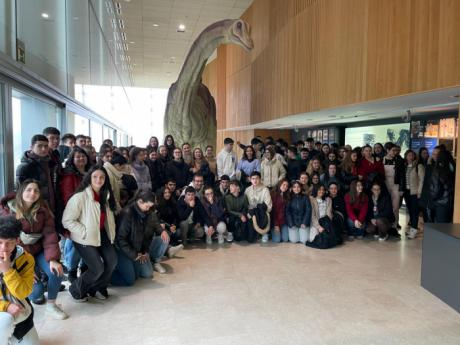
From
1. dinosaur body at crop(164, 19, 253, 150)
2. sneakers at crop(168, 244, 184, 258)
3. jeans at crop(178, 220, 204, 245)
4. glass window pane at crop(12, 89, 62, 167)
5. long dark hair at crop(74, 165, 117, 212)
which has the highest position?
dinosaur body at crop(164, 19, 253, 150)

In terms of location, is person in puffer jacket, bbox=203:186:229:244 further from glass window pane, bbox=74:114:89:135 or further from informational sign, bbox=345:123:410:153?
→ informational sign, bbox=345:123:410:153

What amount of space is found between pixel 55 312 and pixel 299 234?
3753mm

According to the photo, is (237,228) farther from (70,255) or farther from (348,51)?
(348,51)

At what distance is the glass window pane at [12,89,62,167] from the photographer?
4094mm

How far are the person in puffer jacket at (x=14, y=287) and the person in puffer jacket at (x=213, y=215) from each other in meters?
3.37

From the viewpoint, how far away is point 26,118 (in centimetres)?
457

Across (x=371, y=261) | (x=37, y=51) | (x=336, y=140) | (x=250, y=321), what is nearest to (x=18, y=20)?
(x=37, y=51)

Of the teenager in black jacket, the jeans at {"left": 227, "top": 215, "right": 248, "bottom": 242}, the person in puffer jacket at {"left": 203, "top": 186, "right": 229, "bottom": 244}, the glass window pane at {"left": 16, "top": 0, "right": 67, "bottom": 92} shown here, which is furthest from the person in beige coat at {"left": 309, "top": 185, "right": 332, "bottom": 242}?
the glass window pane at {"left": 16, "top": 0, "right": 67, "bottom": 92}

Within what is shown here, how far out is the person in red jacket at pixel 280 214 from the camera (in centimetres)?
581

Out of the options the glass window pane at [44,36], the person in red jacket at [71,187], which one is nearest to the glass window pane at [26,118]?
the glass window pane at [44,36]

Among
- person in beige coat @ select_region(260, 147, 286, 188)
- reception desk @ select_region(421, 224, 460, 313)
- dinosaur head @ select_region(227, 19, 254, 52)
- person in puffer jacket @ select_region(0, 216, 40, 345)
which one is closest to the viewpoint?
person in puffer jacket @ select_region(0, 216, 40, 345)

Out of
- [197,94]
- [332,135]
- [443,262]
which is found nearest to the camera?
[443,262]

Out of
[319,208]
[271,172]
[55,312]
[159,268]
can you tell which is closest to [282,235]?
[319,208]

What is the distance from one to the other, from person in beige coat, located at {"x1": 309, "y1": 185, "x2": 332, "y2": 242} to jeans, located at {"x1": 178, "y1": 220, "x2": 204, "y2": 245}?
1761mm
